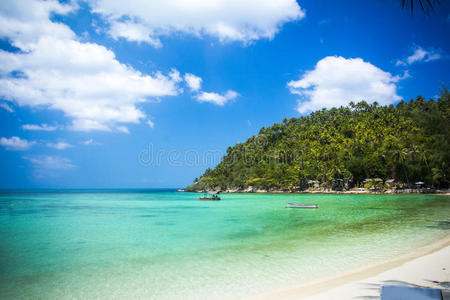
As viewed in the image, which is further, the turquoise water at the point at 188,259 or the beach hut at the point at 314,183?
the beach hut at the point at 314,183

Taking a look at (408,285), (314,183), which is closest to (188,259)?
(408,285)

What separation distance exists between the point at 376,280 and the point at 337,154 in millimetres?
68499

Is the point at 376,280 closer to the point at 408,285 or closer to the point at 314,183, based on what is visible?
the point at 408,285

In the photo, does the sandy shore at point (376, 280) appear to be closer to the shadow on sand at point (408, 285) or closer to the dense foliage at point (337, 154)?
the shadow on sand at point (408, 285)

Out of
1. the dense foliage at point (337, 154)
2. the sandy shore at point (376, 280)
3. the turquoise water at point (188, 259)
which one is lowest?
the turquoise water at point (188, 259)

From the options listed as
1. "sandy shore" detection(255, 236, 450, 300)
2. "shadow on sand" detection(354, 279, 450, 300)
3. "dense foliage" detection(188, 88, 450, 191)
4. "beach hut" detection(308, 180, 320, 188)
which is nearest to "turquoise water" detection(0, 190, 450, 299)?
"sandy shore" detection(255, 236, 450, 300)

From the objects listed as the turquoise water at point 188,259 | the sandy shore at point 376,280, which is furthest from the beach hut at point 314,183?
the sandy shore at point 376,280

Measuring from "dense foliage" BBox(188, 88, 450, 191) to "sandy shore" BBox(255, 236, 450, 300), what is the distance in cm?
3093

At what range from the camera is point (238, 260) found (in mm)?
8805

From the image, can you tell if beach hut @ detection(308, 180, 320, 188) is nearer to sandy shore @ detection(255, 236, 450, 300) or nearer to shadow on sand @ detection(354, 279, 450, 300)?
sandy shore @ detection(255, 236, 450, 300)

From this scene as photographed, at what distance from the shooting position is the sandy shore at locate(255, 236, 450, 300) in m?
5.21

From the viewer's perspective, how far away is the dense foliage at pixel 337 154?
176 ft

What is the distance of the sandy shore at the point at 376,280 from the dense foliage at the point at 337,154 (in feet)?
101

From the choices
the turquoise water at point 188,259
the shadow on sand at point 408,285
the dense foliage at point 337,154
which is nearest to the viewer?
the shadow on sand at point 408,285
